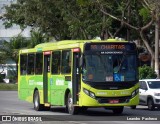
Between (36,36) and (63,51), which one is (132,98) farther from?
(36,36)

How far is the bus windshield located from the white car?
6.69m

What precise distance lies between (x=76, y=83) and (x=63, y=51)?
2.14 m

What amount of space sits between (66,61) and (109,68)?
2395 millimetres

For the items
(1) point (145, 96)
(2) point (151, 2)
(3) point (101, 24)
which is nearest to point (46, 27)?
(3) point (101, 24)

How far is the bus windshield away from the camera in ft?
83.2

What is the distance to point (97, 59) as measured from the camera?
83.9 feet

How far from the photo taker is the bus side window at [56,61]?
92.0 ft

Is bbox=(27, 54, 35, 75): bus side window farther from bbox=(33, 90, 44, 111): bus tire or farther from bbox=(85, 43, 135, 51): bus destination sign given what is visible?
bbox=(85, 43, 135, 51): bus destination sign

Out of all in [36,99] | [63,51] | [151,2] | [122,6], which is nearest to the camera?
[63,51]

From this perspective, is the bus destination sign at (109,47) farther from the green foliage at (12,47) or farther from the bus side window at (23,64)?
the green foliage at (12,47)

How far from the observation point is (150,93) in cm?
3259

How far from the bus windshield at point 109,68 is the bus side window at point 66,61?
1.39m

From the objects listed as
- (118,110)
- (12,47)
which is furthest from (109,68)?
(12,47)

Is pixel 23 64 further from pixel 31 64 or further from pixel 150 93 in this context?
pixel 150 93
